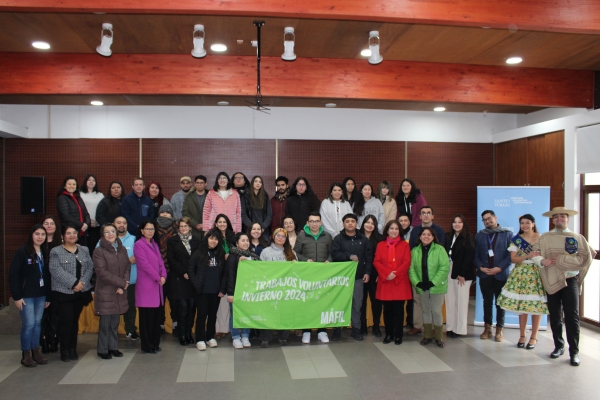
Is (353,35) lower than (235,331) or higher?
higher

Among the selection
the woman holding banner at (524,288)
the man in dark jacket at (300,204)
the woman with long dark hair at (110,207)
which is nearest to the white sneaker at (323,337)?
the man in dark jacket at (300,204)

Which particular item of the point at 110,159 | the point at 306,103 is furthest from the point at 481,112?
the point at 110,159

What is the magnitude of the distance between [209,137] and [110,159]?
1703mm

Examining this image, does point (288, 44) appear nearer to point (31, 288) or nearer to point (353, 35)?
point (353, 35)

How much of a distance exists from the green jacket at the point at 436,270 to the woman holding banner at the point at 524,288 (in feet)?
2.49

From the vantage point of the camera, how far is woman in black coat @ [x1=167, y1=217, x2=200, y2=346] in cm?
546

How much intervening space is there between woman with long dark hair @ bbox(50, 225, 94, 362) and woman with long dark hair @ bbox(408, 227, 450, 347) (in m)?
3.73

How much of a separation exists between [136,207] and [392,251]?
3.58 meters

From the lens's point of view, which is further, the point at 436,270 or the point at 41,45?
the point at 436,270

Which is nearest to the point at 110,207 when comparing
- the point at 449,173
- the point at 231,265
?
the point at 231,265

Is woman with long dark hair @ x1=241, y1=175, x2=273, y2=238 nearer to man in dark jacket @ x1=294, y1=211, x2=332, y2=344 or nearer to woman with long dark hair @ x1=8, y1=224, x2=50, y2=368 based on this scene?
man in dark jacket @ x1=294, y1=211, x2=332, y2=344

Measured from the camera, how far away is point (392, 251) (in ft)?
18.6

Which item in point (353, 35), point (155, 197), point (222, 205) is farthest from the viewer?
point (155, 197)

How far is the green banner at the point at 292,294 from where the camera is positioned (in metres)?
5.47
